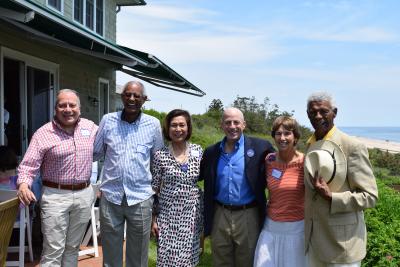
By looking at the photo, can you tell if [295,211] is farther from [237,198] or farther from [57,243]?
[57,243]

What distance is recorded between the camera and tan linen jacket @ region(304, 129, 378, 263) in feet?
10.0

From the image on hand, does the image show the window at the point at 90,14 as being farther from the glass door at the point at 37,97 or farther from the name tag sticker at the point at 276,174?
the name tag sticker at the point at 276,174

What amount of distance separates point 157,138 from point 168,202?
1.83 feet

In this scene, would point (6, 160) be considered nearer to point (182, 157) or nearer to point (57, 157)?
point (57, 157)

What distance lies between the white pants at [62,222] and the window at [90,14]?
8.10 m

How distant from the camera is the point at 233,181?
372cm

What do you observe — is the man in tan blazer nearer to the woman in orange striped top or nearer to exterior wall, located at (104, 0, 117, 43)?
the woman in orange striped top

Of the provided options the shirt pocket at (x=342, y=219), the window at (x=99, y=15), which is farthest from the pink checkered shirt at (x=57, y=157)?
the window at (x=99, y=15)

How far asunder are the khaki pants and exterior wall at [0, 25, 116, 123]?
4.95m

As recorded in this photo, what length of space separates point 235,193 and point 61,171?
136cm

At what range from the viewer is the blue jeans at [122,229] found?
3975 mm

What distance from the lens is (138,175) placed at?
395 centimetres

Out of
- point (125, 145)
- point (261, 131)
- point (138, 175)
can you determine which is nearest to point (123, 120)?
point (125, 145)

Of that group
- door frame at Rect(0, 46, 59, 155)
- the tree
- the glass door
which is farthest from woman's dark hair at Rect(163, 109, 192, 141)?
the tree
